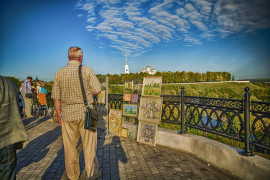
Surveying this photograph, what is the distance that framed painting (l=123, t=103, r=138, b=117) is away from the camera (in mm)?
6303

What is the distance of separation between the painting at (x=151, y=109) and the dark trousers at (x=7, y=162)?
13.2 ft

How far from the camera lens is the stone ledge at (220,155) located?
128 inches

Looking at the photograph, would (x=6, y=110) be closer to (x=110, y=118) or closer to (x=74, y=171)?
(x=74, y=171)

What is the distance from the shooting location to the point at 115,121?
684 cm

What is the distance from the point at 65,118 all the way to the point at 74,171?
1102 millimetres

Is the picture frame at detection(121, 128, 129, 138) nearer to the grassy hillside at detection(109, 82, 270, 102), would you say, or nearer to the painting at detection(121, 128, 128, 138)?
the painting at detection(121, 128, 128, 138)

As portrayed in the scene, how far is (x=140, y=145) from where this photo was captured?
18.7ft

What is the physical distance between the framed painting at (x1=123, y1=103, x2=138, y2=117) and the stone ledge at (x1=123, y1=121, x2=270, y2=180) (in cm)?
115

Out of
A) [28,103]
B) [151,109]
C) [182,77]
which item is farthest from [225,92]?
[182,77]

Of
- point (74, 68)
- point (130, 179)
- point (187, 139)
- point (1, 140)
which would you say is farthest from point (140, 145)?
point (1, 140)

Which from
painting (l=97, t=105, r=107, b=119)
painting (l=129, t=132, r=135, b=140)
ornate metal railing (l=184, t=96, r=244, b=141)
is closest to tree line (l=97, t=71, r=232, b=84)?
painting (l=97, t=105, r=107, b=119)

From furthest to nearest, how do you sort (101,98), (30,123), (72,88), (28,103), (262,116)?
(28,103) < (30,123) < (101,98) < (262,116) < (72,88)

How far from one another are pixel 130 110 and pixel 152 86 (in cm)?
132

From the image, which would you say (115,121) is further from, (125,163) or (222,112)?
(222,112)
